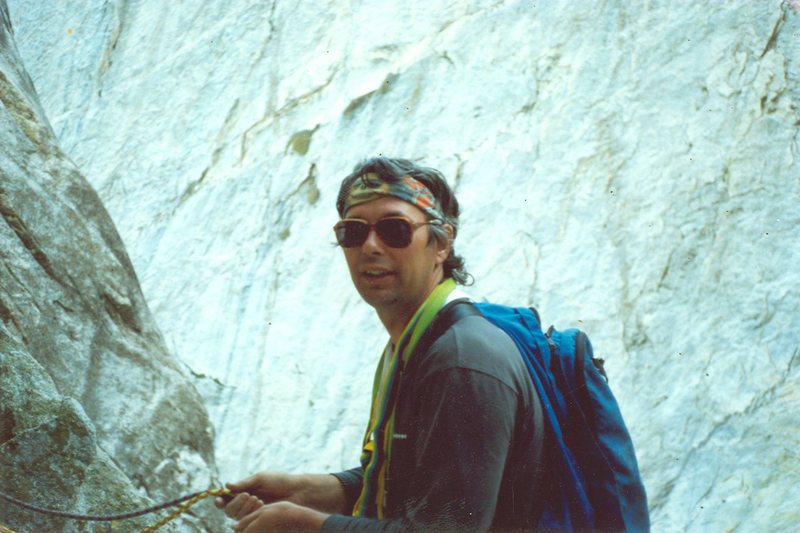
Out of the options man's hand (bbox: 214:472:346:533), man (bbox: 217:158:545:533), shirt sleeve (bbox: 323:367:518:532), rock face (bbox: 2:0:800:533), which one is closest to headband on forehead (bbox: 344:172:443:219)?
man (bbox: 217:158:545:533)

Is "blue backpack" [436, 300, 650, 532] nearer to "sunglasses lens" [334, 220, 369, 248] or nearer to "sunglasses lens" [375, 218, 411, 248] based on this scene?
"sunglasses lens" [375, 218, 411, 248]

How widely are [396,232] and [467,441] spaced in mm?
800

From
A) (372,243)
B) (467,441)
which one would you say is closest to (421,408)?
(467,441)

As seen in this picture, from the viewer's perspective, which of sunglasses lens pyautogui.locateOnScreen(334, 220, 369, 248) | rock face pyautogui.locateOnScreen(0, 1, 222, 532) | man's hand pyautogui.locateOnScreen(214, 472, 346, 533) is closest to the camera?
man's hand pyautogui.locateOnScreen(214, 472, 346, 533)

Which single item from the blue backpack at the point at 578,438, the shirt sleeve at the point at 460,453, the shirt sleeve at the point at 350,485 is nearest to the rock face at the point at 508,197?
the shirt sleeve at the point at 350,485

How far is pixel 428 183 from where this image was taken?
2283 millimetres

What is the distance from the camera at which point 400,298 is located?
2.09 metres

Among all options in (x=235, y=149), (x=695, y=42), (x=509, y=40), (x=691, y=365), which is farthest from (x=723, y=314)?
(x=235, y=149)

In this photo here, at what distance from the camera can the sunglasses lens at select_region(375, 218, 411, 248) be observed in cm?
212

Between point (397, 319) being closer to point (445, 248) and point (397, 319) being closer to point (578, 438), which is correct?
point (445, 248)

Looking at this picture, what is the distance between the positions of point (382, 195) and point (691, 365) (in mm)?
4063

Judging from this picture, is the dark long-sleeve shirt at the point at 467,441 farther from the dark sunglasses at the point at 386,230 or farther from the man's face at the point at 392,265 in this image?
the dark sunglasses at the point at 386,230

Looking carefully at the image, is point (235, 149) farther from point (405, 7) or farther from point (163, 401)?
point (163, 401)

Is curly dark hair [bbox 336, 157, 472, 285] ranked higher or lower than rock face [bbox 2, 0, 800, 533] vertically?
lower
